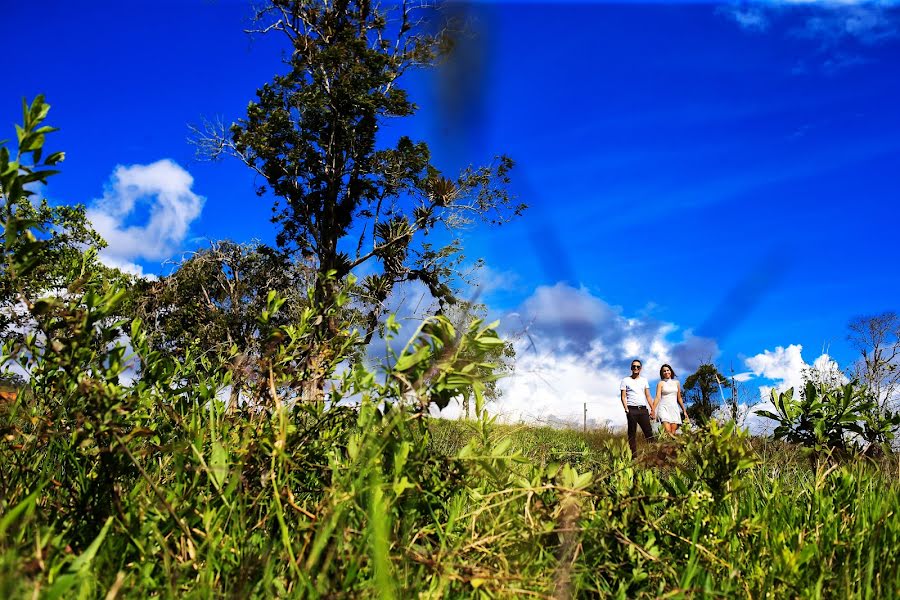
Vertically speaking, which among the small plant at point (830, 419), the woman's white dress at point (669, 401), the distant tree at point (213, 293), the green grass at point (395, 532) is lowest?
the green grass at point (395, 532)

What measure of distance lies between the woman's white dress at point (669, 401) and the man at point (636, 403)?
49cm

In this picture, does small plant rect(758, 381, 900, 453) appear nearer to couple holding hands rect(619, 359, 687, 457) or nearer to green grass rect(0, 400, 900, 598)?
green grass rect(0, 400, 900, 598)

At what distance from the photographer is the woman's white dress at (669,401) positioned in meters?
12.0

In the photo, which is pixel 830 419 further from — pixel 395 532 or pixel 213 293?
pixel 213 293

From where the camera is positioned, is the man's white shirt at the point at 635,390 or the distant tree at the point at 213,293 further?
the distant tree at the point at 213,293

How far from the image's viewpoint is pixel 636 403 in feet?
42.2

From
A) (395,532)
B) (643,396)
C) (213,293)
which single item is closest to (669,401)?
(643,396)

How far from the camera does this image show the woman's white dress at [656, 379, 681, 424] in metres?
12.0

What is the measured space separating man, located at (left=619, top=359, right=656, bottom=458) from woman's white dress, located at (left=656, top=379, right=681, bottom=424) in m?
0.49

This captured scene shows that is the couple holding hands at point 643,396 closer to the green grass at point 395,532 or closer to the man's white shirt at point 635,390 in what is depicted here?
the man's white shirt at point 635,390

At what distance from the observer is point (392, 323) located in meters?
1.70

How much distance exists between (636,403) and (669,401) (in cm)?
82

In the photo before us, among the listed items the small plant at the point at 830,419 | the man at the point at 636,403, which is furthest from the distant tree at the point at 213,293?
the small plant at the point at 830,419

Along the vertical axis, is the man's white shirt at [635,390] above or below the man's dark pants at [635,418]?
above
